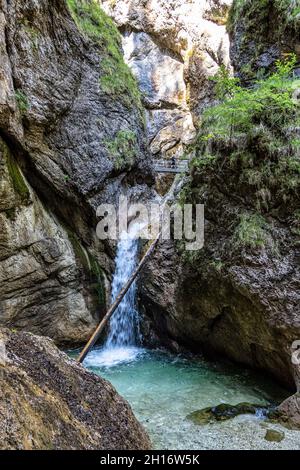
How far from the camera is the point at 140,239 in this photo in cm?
1021

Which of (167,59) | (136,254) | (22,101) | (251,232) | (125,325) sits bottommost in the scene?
(125,325)

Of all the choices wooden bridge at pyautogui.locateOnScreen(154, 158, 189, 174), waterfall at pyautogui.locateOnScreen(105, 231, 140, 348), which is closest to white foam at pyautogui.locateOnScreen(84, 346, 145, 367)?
waterfall at pyautogui.locateOnScreen(105, 231, 140, 348)

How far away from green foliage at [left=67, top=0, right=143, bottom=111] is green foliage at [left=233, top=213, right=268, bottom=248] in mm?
6953

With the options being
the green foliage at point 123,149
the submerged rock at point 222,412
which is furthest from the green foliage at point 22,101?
the submerged rock at point 222,412

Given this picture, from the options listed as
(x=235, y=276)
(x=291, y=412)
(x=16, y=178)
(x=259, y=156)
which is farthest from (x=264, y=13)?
(x=291, y=412)

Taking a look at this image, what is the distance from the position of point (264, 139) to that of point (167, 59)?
687 inches

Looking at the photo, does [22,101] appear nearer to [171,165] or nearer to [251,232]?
[251,232]

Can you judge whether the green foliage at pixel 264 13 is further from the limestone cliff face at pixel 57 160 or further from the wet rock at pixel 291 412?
the wet rock at pixel 291 412

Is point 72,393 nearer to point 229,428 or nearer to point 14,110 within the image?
point 229,428

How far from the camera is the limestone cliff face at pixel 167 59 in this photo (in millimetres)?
19578

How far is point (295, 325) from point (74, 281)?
19.2 feet

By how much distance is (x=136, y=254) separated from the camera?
993 cm

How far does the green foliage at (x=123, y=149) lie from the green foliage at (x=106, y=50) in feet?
4.47
